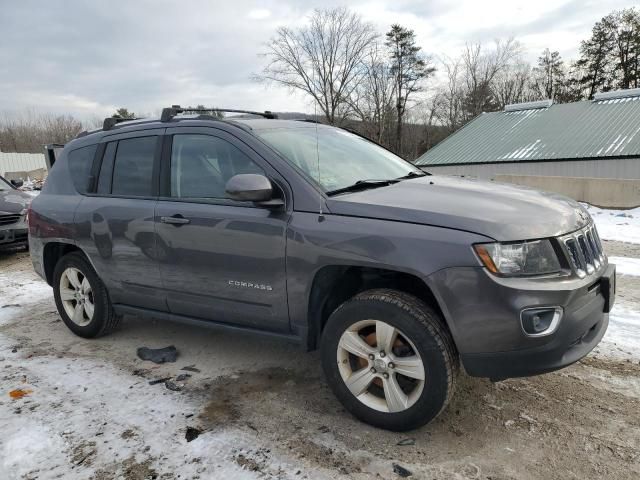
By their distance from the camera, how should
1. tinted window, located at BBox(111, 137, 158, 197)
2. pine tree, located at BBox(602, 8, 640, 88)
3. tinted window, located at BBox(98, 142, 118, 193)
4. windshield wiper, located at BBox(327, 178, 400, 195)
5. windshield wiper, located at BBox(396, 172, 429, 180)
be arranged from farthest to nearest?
pine tree, located at BBox(602, 8, 640, 88) < tinted window, located at BBox(98, 142, 118, 193) < tinted window, located at BBox(111, 137, 158, 197) < windshield wiper, located at BBox(396, 172, 429, 180) < windshield wiper, located at BBox(327, 178, 400, 195)

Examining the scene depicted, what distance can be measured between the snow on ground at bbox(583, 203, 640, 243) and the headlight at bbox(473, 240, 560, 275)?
784cm

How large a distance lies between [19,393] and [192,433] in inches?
60.0

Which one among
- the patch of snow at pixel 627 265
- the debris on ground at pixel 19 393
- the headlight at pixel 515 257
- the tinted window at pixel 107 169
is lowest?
the debris on ground at pixel 19 393

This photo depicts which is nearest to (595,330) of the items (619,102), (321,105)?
(619,102)

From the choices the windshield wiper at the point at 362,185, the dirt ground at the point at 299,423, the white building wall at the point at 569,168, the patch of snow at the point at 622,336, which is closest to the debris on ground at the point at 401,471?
the dirt ground at the point at 299,423

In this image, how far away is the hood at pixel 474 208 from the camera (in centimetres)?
242

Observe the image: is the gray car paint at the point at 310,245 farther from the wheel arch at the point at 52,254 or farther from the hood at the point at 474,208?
the wheel arch at the point at 52,254

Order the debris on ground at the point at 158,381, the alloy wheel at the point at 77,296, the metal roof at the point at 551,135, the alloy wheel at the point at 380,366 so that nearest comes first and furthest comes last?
the alloy wheel at the point at 380,366 → the debris on ground at the point at 158,381 → the alloy wheel at the point at 77,296 → the metal roof at the point at 551,135

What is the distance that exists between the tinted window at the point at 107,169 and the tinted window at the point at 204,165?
81 cm

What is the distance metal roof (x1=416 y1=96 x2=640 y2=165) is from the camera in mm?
21312

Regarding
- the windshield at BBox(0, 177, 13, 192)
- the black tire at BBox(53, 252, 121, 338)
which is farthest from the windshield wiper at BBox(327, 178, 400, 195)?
the windshield at BBox(0, 177, 13, 192)

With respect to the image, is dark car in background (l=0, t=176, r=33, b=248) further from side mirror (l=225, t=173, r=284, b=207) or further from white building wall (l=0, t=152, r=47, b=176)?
white building wall (l=0, t=152, r=47, b=176)

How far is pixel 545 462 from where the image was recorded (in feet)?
8.00

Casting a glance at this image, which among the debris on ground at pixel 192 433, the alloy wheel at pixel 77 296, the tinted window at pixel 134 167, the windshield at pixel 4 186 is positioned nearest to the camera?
the debris on ground at pixel 192 433
